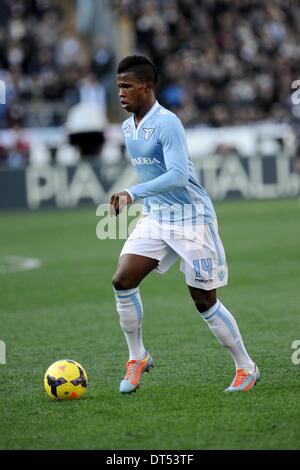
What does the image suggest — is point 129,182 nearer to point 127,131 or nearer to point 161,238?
point 127,131

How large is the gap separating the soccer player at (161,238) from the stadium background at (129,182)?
1.30ft

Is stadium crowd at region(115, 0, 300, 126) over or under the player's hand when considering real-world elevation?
under

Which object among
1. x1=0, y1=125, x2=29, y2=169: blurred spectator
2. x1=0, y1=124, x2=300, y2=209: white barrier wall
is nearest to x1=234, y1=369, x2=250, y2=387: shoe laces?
x1=0, y1=124, x2=300, y2=209: white barrier wall

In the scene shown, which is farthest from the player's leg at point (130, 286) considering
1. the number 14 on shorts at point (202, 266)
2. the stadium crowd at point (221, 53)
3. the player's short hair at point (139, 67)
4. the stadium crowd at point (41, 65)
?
the stadium crowd at point (221, 53)

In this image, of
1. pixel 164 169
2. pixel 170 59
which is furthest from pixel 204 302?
pixel 170 59

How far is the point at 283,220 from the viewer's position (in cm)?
2025

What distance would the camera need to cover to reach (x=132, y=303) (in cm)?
694

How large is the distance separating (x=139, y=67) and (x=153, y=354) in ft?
9.03

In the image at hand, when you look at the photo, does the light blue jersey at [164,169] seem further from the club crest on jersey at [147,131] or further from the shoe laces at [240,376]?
the shoe laces at [240,376]

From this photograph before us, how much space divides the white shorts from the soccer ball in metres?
0.89

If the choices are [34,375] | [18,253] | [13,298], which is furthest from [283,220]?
[34,375]

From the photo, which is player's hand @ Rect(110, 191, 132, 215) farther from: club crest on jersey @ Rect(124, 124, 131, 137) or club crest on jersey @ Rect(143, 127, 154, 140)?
club crest on jersey @ Rect(124, 124, 131, 137)

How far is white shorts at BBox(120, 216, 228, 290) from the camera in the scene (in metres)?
6.82
